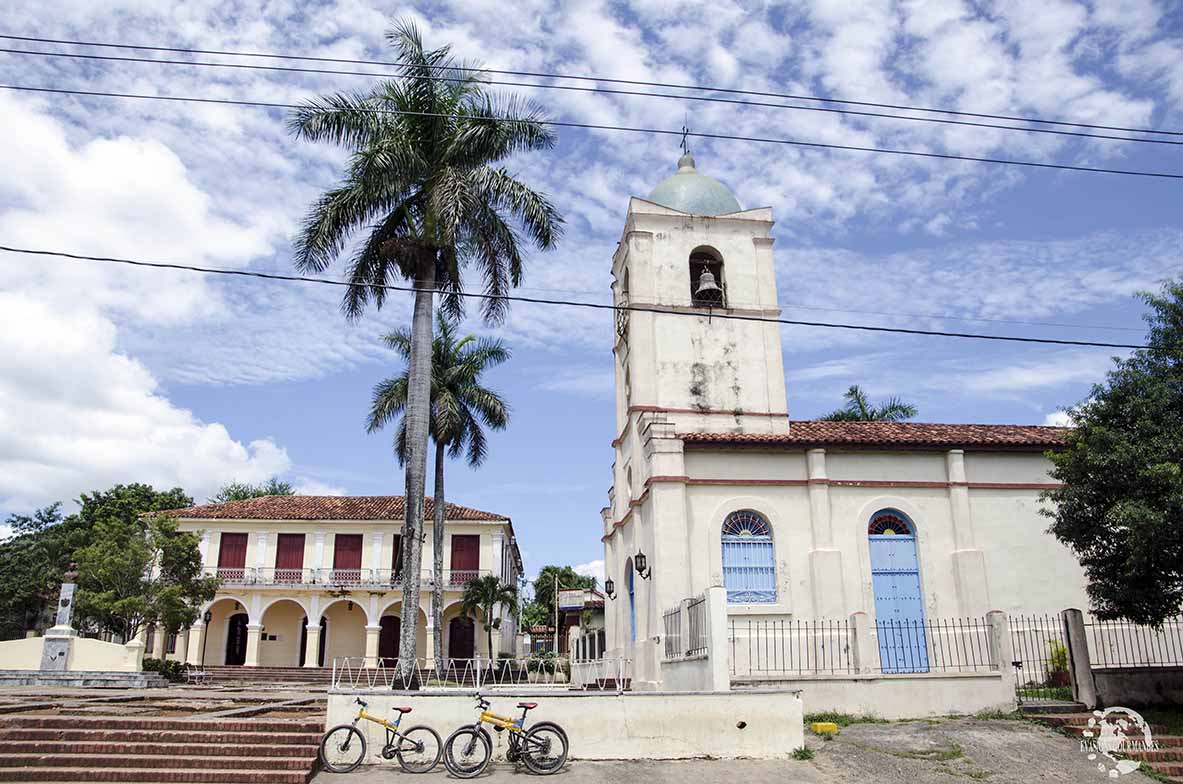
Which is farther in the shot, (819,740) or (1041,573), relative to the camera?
(1041,573)

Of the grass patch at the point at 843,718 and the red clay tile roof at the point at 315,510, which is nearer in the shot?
the grass patch at the point at 843,718

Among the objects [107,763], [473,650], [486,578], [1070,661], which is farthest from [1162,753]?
[473,650]

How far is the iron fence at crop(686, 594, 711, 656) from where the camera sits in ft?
45.6

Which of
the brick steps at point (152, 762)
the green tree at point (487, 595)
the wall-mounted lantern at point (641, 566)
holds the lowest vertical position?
the brick steps at point (152, 762)

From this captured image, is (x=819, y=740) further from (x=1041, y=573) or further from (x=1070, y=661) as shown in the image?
(x=1041, y=573)

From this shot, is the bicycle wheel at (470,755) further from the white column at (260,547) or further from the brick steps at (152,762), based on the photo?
the white column at (260,547)

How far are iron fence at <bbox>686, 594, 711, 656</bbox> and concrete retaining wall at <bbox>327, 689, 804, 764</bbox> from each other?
1139 millimetres

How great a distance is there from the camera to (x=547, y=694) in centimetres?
1259

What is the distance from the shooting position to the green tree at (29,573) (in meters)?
47.8

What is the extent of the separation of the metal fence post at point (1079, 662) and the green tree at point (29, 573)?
149 ft

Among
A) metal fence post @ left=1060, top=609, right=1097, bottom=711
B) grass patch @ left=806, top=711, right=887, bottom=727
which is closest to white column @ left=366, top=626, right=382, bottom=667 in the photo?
grass patch @ left=806, top=711, right=887, bottom=727

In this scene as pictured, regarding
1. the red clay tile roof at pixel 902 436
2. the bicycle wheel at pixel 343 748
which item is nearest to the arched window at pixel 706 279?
the red clay tile roof at pixel 902 436

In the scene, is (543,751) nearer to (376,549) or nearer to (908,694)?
(908,694)

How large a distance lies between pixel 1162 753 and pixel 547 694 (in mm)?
8527
